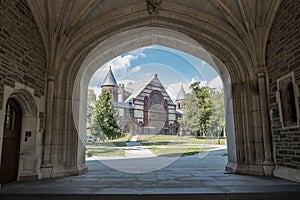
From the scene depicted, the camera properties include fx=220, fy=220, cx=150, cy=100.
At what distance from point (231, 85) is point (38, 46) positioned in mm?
4351

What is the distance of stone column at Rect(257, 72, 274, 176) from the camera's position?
14.3ft

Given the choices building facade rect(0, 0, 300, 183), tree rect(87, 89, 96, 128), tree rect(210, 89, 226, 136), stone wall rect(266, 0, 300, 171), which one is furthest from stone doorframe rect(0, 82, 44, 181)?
tree rect(210, 89, 226, 136)

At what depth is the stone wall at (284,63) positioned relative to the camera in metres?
3.73

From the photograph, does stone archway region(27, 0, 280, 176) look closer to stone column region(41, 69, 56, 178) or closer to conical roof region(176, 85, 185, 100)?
stone column region(41, 69, 56, 178)

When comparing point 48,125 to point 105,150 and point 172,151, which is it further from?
point 172,151

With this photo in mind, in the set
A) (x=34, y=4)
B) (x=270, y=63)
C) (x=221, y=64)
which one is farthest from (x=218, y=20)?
(x=34, y=4)

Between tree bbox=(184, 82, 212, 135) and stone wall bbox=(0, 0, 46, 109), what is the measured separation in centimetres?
394

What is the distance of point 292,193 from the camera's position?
2875 millimetres

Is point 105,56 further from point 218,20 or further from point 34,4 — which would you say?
point 218,20

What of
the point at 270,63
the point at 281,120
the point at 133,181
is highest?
the point at 270,63

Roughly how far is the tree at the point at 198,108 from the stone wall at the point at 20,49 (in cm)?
394

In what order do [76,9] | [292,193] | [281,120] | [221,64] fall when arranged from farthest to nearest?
[221,64]
[76,9]
[281,120]
[292,193]

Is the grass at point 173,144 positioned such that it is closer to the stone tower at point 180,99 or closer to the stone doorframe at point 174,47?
the stone tower at point 180,99

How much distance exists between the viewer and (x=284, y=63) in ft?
13.3
